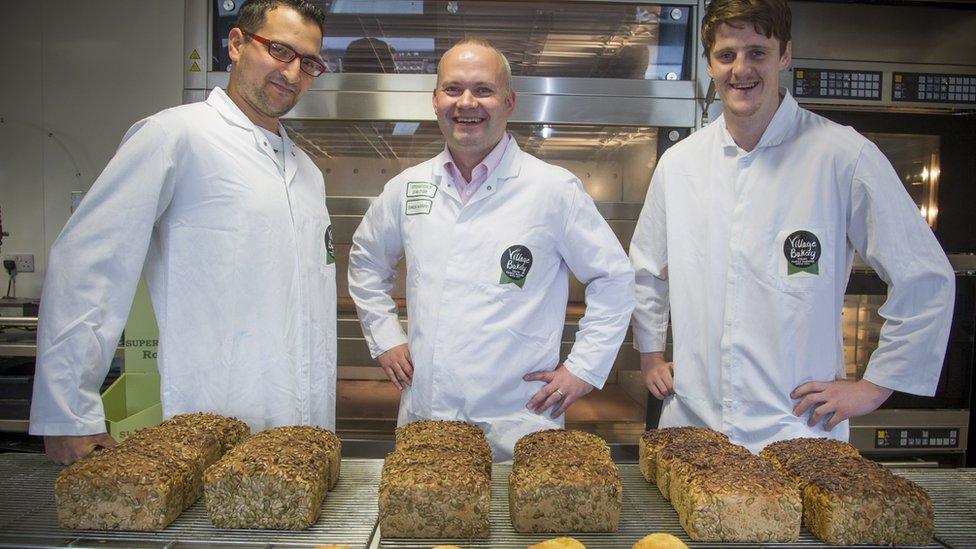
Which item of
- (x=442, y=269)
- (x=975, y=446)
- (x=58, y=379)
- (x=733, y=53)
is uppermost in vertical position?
(x=733, y=53)

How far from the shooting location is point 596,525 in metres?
1.16

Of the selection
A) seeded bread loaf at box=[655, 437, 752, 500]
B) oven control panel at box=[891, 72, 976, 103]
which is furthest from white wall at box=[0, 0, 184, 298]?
oven control panel at box=[891, 72, 976, 103]

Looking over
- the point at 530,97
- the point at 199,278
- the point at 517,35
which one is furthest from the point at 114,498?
the point at 517,35

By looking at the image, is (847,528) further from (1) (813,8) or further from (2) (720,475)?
(1) (813,8)

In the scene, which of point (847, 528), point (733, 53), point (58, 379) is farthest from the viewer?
point (733, 53)

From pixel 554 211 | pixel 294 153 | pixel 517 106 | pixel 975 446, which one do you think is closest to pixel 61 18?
pixel 294 153

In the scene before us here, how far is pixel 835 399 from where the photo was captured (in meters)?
1.75

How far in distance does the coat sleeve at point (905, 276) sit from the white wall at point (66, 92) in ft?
9.63

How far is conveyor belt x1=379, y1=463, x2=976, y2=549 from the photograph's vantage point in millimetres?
1114

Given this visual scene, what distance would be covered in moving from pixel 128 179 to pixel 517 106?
5.52 ft

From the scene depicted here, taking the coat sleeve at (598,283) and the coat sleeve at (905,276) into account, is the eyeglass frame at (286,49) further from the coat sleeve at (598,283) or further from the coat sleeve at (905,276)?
the coat sleeve at (905,276)

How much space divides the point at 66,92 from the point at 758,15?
3120 mm

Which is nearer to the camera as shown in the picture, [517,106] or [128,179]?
[128,179]

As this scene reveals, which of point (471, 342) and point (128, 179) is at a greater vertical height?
point (128, 179)
